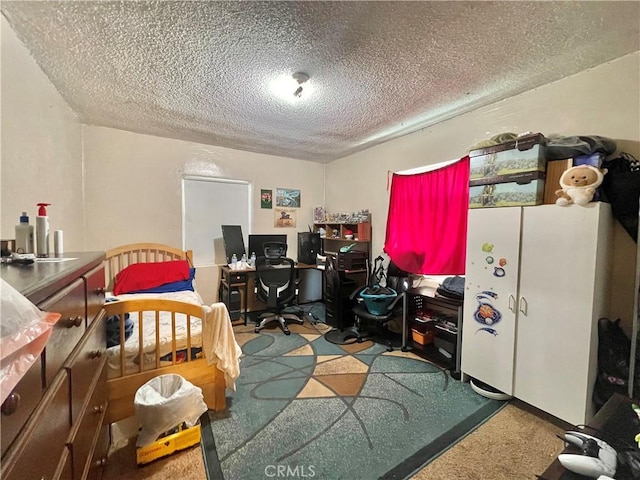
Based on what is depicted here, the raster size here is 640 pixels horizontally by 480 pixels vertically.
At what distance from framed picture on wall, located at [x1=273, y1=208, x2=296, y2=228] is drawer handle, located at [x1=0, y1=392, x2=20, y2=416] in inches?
155

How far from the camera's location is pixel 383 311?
9.67 ft

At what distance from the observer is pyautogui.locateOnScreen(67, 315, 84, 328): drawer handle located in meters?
0.90

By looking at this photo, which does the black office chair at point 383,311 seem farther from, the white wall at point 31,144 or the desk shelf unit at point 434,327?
the white wall at point 31,144

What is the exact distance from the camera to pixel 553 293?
1.79m

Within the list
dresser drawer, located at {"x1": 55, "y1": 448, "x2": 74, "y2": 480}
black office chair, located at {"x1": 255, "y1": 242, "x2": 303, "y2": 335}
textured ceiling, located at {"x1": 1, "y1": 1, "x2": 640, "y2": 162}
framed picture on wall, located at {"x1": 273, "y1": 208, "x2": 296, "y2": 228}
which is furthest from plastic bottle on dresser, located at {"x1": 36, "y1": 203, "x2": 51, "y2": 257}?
framed picture on wall, located at {"x1": 273, "y1": 208, "x2": 296, "y2": 228}

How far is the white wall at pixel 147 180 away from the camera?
3.20 meters

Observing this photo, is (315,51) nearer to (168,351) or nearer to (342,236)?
(168,351)

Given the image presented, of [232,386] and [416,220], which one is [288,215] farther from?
[232,386]

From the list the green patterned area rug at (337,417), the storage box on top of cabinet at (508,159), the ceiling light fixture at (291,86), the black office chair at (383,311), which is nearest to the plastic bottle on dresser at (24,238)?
the green patterned area rug at (337,417)

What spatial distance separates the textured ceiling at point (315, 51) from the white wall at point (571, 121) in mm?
99

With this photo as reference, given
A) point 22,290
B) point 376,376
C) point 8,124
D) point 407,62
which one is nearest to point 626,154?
point 407,62

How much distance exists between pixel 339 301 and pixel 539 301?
2.07 metres

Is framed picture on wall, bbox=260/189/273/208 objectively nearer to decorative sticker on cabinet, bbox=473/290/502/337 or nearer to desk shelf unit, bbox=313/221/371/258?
desk shelf unit, bbox=313/221/371/258

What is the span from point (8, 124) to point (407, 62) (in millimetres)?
2500
